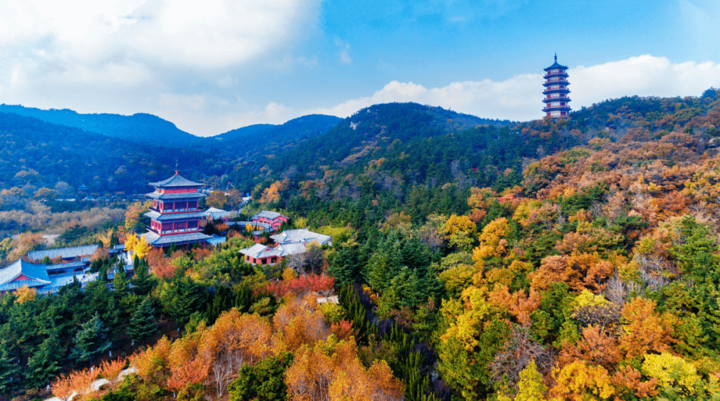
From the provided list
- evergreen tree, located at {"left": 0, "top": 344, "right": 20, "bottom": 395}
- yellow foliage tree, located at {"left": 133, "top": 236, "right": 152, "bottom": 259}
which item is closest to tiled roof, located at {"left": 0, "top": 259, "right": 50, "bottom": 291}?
yellow foliage tree, located at {"left": 133, "top": 236, "right": 152, "bottom": 259}

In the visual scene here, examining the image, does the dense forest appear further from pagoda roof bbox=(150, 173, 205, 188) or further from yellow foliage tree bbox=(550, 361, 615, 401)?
pagoda roof bbox=(150, 173, 205, 188)

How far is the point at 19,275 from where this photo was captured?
24438 millimetres

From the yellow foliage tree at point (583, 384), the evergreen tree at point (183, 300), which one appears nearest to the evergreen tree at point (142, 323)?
the evergreen tree at point (183, 300)

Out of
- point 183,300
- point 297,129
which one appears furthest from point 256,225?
point 297,129

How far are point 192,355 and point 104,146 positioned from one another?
97.0 metres

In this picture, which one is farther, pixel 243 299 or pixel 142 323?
pixel 243 299

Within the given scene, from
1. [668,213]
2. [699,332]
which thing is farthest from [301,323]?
[668,213]

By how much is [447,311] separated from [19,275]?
99.0ft

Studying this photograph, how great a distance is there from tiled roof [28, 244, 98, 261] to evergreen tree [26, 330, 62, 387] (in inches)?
746

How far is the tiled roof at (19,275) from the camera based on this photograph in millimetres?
24109

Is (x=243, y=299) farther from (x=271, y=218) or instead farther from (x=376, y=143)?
(x=376, y=143)

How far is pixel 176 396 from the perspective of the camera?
50.3 feet

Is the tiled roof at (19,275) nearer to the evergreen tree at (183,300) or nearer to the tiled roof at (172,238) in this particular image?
the tiled roof at (172,238)

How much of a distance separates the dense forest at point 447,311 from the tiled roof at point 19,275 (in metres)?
3.97
